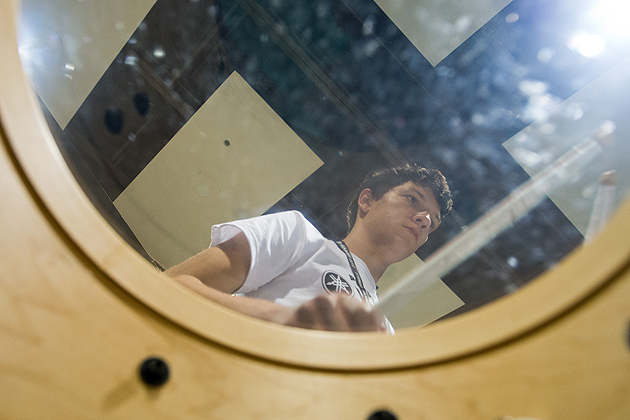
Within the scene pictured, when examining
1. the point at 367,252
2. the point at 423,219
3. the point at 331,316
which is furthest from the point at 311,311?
the point at 423,219

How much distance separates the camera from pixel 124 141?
3.15 ft

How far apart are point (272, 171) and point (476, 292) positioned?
2.10ft

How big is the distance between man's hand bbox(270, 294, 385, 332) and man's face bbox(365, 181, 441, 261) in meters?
0.35

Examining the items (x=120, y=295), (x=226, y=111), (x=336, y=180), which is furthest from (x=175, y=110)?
(x=120, y=295)

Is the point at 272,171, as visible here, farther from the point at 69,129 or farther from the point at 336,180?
the point at 69,129

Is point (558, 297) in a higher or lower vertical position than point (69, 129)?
lower

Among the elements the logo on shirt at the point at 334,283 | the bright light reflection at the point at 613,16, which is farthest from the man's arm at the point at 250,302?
the bright light reflection at the point at 613,16

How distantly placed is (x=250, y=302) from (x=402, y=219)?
0.54m

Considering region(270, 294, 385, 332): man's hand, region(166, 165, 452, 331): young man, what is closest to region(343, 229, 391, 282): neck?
region(166, 165, 452, 331): young man

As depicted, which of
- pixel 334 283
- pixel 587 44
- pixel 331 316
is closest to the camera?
pixel 331 316

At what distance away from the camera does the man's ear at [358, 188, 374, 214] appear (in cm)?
109

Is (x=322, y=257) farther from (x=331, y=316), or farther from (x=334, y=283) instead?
(x=331, y=316)

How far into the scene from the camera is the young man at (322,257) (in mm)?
558

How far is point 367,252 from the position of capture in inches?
37.5
